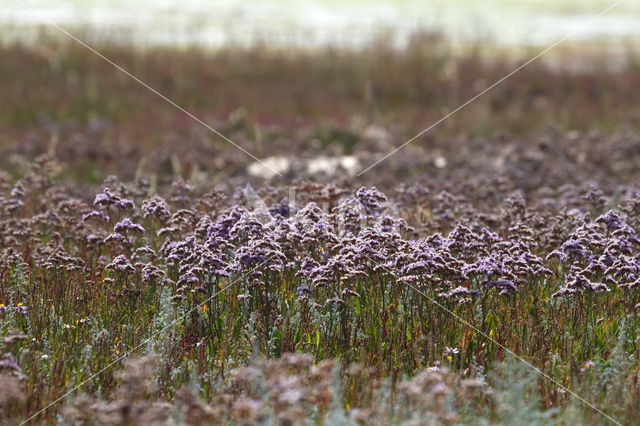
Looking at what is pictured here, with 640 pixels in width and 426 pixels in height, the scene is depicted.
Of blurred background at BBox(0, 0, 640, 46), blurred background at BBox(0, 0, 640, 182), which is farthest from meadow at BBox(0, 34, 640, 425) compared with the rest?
blurred background at BBox(0, 0, 640, 46)

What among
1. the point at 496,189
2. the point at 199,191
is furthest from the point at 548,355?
the point at 199,191

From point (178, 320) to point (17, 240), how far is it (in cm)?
264

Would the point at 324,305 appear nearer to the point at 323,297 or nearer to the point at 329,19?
Answer: the point at 323,297

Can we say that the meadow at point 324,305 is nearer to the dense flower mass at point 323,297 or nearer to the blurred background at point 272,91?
the dense flower mass at point 323,297

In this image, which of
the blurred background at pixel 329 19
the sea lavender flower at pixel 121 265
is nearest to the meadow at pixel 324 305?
the sea lavender flower at pixel 121 265

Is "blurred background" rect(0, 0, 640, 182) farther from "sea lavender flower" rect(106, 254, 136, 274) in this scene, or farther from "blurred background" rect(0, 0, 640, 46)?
"sea lavender flower" rect(106, 254, 136, 274)

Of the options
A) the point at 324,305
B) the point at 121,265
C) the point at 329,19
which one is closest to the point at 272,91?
the point at 329,19

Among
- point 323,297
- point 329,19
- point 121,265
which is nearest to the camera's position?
point 121,265

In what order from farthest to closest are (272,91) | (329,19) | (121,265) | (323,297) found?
(329,19), (272,91), (323,297), (121,265)

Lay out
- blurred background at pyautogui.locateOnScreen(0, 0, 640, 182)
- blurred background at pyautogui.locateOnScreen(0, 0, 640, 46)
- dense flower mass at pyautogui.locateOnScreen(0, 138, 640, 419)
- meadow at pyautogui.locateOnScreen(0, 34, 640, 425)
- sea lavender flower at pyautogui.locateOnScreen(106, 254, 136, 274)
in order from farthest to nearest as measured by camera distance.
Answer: blurred background at pyautogui.locateOnScreen(0, 0, 640, 46)
blurred background at pyautogui.locateOnScreen(0, 0, 640, 182)
sea lavender flower at pyautogui.locateOnScreen(106, 254, 136, 274)
dense flower mass at pyautogui.locateOnScreen(0, 138, 640, 419)
meadow at pyautogui.locateOnScreen(0, 34, 640, 425)

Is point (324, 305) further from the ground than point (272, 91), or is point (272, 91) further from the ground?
point (272, 91)

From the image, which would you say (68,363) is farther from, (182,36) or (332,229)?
(182,36)

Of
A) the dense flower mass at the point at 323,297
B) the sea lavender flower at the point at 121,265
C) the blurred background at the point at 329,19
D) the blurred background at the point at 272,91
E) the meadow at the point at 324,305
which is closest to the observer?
the meadow at the point at 324,305

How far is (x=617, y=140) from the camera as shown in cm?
1473
